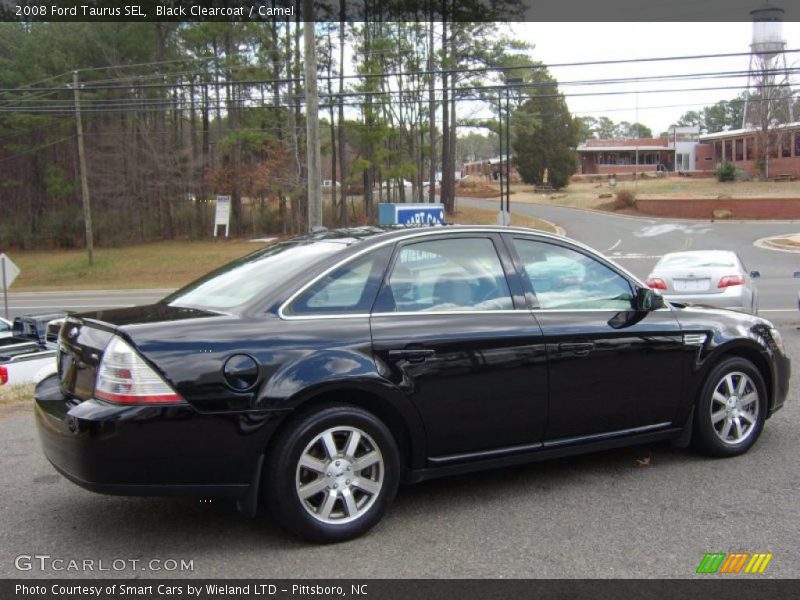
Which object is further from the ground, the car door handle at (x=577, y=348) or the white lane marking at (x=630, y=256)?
the car door handle at (x=577, y=348)

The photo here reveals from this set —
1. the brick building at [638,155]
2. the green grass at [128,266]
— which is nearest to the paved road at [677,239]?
the green grass at [128,266]

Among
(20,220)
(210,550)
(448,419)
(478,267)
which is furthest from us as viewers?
(20,220)

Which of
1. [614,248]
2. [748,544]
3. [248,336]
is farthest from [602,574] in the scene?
[614,248]

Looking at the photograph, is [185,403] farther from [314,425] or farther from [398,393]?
[398,393]

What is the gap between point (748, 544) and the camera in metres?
3.91

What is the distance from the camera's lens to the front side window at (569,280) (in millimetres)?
4762

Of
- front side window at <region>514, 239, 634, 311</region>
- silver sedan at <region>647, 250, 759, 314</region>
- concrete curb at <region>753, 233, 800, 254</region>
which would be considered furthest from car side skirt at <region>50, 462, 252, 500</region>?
concrete curb at <region>753, 233, 800, 254</region>

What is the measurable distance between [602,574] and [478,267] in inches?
72.4

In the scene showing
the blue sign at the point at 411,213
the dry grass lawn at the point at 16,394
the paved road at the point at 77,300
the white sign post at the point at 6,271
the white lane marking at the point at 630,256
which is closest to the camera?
the dry grass lawn at the point at 16,394

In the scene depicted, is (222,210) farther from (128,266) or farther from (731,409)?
(731,409)

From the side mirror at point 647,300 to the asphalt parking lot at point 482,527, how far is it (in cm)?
105

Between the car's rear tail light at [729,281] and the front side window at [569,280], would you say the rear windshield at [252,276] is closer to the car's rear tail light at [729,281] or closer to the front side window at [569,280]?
the front side window at [569,280]

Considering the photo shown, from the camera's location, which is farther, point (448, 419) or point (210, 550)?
point (448, 419)

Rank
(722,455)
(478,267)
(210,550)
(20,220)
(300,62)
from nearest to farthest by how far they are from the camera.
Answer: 1. (210,550)
2. (478,267)
3. (722,455)
4. (300,62)
5. (20,220)
